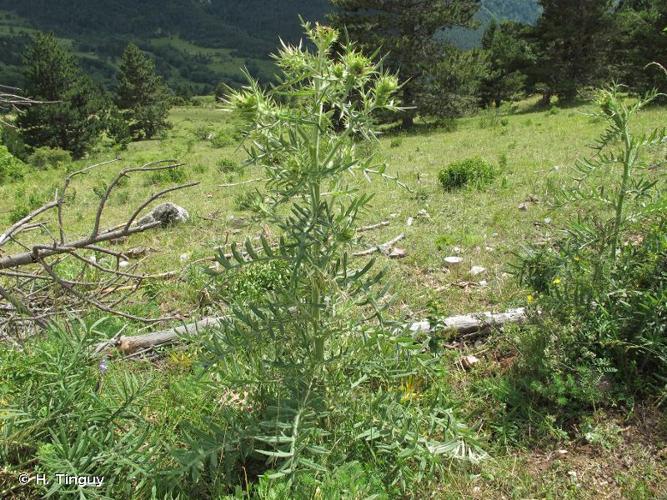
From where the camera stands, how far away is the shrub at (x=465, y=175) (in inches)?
317

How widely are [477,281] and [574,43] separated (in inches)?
1026

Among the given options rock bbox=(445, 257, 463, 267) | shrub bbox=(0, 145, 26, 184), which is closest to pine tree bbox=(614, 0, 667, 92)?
rock bbox=(445, 257, 463, 267)

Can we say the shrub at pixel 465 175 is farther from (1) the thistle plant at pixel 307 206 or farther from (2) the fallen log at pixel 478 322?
(1) the thistle plant at pixel 307 206

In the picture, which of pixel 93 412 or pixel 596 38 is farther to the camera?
pixel 596 38

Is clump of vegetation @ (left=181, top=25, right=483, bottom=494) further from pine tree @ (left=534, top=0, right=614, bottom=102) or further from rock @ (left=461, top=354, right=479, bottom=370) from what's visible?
pine tree @ (left=534, top=0, right=614, bottom=102)

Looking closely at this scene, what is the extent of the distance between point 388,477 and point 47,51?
137 ft

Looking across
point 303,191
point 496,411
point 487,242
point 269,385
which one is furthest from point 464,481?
point 487,242

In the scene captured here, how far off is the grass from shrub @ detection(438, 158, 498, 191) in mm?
208

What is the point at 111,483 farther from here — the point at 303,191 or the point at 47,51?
the point at 47,51

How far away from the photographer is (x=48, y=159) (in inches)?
1059

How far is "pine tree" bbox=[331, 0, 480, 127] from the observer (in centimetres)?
2105

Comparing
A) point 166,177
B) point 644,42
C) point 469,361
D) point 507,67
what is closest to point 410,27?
point 644,42

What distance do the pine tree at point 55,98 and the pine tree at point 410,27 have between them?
2161 centimetres

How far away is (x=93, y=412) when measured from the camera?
2260mm
